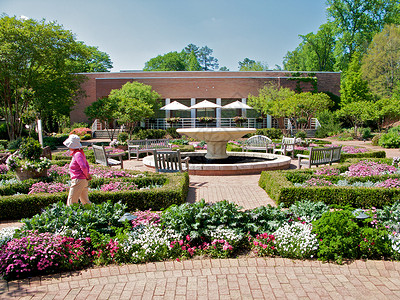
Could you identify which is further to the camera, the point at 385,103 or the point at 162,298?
the point at 385,103

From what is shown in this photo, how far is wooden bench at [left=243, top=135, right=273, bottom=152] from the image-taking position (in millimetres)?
13680

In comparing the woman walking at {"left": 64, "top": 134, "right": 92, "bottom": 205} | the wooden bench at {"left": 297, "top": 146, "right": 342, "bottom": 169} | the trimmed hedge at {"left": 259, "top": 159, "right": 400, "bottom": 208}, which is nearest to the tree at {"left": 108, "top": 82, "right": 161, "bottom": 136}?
the wooden bench at {"left": 297, "top": 146, "right": 342, "bottom": 169}

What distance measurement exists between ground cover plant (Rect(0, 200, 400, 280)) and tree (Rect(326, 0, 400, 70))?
137 feet

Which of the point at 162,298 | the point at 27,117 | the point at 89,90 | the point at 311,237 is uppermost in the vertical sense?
the point at 89,90

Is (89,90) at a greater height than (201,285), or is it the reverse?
(89,90)

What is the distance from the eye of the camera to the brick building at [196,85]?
3184 cm

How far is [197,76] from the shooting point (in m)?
32.4

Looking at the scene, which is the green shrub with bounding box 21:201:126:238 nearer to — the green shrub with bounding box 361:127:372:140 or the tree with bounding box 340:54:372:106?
the green shrub with bounding box 361:127:372:140

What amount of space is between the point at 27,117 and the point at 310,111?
63.3ft

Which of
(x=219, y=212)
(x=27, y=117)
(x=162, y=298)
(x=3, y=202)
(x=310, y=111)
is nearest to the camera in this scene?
(x=162, y=298)

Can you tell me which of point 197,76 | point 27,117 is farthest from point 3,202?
point 197,76

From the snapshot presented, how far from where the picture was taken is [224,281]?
129 inches

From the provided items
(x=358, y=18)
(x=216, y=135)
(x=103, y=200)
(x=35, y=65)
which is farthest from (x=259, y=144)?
(x=358, y=18)

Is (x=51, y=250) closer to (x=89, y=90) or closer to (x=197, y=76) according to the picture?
(x=197, y=76)
